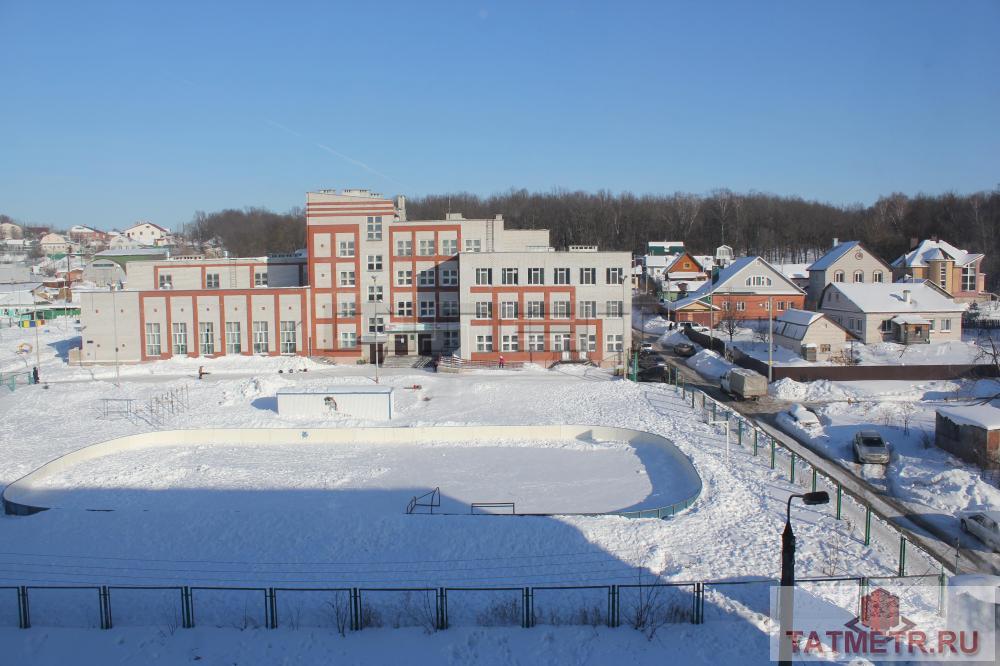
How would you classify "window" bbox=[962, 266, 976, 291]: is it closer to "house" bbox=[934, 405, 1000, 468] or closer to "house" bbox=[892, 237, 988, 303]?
"house" bbox=[892, 237, 988, 303]

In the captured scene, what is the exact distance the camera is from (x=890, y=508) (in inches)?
725

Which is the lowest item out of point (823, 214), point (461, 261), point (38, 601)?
point (38, 601)

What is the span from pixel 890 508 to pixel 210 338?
126ft

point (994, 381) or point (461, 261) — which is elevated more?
point (461, 261)

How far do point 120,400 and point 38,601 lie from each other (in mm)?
20689

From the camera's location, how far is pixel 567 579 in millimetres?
14305

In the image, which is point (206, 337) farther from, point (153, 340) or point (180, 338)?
point (153, 340)

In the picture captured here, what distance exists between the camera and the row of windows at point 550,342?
133ft

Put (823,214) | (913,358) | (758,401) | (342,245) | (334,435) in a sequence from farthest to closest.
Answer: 1. (823,214)
2. (342,245)
3. (913,358)
4. (758,401)
5. (334,435)

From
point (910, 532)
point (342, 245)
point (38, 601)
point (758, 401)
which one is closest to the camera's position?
point (38, 601)

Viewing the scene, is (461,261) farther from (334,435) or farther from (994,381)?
(994,381)

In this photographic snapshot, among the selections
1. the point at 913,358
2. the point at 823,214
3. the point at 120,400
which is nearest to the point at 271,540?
the point at 120,400

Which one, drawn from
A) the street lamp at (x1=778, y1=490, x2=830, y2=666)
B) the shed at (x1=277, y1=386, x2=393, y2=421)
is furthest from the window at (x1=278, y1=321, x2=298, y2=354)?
the street lamp at (x1=778, y1=490, x2=830, y2=666)

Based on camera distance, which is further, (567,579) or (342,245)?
(342,245)
